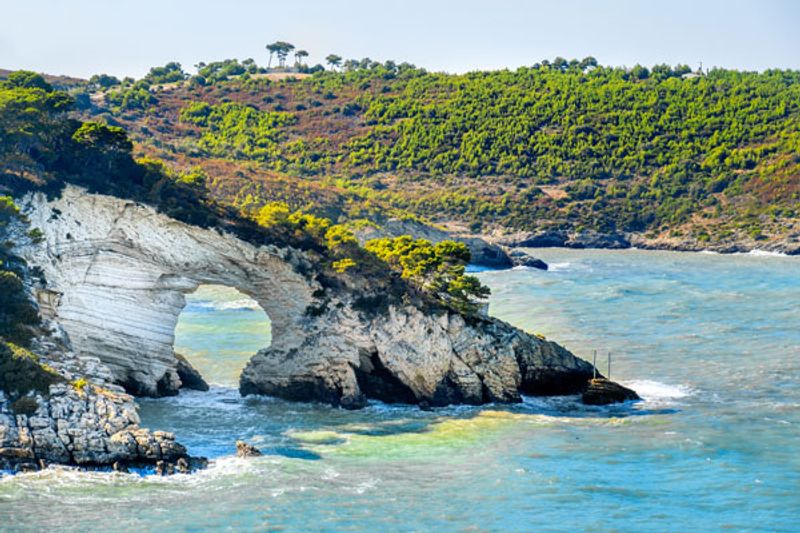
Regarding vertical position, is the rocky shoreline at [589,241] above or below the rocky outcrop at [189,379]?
above

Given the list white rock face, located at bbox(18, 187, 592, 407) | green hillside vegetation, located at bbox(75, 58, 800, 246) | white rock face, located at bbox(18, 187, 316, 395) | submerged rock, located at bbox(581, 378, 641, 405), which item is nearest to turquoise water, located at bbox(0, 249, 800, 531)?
submerged rock, located at bbox(581, 378, 641, 405)

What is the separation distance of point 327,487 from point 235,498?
319 cm

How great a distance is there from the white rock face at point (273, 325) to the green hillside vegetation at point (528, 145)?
82898 millimetres

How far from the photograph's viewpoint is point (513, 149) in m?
169

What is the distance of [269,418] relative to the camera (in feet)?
157

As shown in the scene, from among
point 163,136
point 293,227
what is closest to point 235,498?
point 293,227

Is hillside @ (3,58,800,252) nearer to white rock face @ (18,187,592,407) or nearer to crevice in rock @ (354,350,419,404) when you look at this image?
white rock face @ (18,187,592,407)

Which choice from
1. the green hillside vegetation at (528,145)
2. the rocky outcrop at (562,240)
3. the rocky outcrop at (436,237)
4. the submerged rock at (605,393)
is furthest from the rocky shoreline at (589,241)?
the submerged rock at (605,393)

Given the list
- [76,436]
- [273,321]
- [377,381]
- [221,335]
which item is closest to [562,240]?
[221,335]

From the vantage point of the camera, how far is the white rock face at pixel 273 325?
163 feet

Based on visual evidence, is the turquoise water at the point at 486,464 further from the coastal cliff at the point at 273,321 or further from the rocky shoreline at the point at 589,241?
the rocky shoreline at the point at 589,241

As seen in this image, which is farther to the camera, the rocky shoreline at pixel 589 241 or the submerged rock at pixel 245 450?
the rocky shoreline at pixel 589 241

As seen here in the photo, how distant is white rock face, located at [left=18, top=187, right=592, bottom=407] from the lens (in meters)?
49.5

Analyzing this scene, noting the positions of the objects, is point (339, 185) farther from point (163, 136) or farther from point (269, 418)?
point (269, 418)
